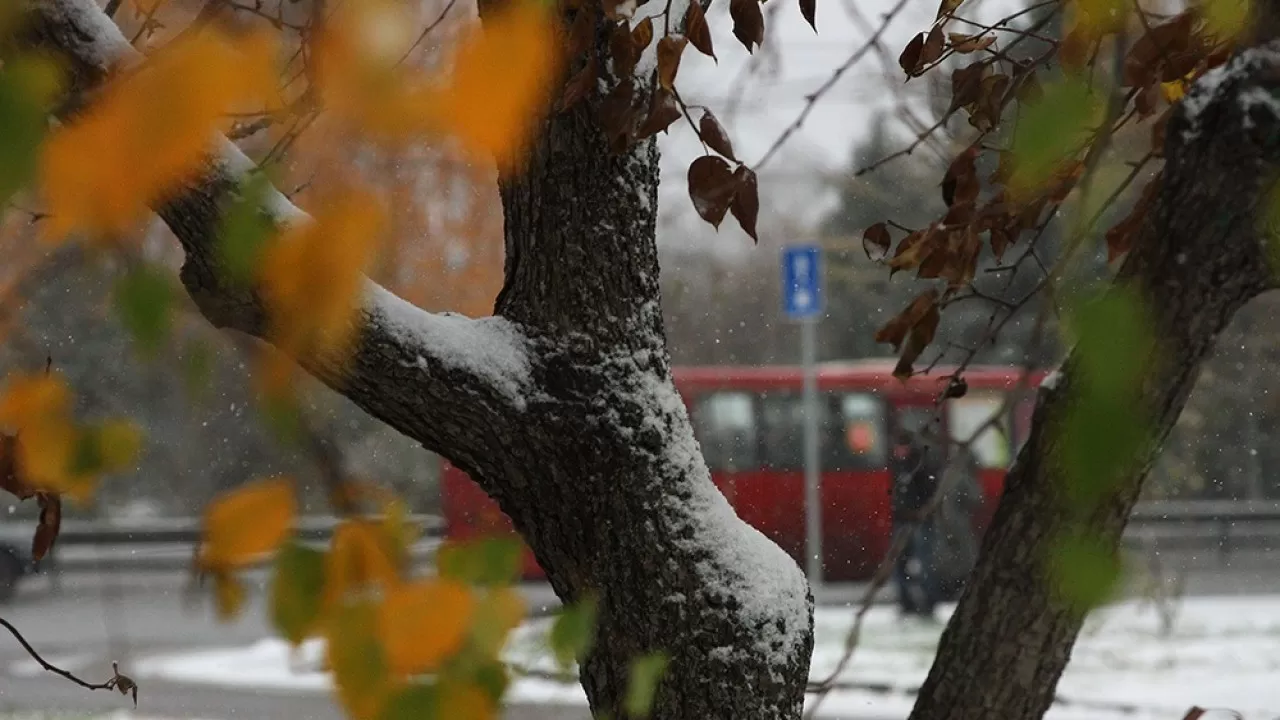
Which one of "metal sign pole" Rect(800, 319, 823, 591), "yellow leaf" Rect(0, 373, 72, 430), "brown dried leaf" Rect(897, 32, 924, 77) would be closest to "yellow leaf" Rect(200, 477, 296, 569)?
"yellow leaf" Rect(0, 373, 72, 430)

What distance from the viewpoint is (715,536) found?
1.49 m

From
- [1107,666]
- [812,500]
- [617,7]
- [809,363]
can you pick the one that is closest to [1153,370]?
[617,7]

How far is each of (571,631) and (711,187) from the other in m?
0.79

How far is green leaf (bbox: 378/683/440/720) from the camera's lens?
0.56 metres

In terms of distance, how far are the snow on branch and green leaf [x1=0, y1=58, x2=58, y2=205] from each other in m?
0.39

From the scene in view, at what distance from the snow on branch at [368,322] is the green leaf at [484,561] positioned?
45cm

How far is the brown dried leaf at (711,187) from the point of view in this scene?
1.35 metres

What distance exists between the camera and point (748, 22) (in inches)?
53.9

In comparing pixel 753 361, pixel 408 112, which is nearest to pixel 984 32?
pixel 408 112

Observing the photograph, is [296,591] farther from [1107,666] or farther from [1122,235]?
[1107,666]

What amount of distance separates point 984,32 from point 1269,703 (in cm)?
418

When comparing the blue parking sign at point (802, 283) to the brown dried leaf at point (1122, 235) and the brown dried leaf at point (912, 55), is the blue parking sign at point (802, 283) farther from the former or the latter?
the brown dried leaf at point (912, 55)

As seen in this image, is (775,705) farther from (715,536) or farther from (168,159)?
(168,159)

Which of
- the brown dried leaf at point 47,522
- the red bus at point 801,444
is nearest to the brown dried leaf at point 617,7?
the brown dried leaf at point 47,522
